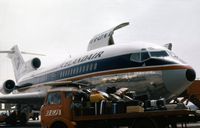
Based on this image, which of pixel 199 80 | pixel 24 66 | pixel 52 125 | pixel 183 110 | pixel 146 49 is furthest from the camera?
pixel 24 66

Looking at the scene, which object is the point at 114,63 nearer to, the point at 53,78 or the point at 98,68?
the point at 98,68

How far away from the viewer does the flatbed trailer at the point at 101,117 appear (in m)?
11.2

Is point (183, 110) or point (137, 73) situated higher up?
point (137, 73)

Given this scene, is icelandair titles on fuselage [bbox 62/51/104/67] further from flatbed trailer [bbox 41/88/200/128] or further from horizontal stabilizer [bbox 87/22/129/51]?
flatbed trailer [bbox 41/88/200/128]

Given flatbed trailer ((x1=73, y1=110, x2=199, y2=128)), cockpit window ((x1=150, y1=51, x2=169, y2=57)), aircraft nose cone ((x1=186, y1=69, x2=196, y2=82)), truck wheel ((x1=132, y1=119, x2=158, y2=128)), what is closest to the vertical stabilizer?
cockpit window ((x1=150, y1=51, x2=169, y2=57))

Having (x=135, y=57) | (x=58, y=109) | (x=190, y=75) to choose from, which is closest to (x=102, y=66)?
(x=135, y=57)

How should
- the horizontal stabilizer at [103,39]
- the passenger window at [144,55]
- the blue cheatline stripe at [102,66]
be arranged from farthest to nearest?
the horizontal stabilizer at [103,39]
the passenger window at [144,55]
the blue cheatline stripe at [102,66]

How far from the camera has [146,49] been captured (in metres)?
18.5

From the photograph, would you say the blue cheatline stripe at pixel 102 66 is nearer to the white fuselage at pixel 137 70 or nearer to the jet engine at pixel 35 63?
the white fuselage at pixel 137 70

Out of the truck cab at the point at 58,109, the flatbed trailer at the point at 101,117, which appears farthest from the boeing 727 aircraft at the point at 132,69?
the flatbed trailer at the point at 101,117

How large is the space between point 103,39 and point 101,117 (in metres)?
13.1

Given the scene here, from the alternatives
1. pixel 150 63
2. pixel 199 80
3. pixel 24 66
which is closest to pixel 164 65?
pixel 150 63

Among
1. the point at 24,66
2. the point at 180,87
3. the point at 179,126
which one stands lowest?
the point at 179,126

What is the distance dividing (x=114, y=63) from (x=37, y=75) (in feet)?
40.6
